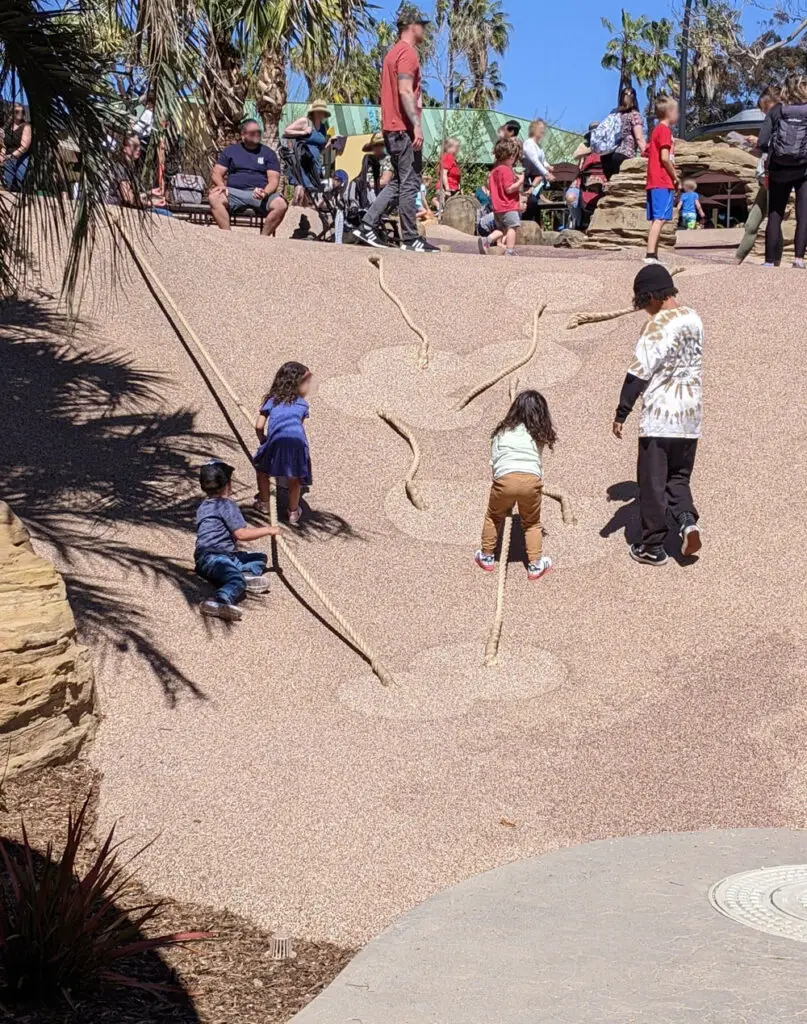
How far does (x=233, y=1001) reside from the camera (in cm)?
379

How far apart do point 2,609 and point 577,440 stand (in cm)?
502

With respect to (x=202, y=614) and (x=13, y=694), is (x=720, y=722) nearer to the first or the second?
(x=202, y=614)

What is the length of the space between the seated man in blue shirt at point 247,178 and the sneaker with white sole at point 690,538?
6.88 m

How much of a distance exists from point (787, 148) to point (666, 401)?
4.79m

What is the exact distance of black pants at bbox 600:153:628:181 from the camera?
1536cm

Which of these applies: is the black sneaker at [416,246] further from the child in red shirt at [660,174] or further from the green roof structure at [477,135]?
the green roof structure at [477,135]

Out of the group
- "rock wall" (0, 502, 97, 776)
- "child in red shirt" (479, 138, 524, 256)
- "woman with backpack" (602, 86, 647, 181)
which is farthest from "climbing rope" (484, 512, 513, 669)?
"woman with backpack" (602, 86, 647, 181)

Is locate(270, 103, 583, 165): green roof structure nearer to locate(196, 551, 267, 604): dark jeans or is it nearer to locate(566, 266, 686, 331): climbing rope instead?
locate(566, 266, 686, 331): climbing rope

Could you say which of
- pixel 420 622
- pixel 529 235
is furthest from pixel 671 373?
pixel 529 235

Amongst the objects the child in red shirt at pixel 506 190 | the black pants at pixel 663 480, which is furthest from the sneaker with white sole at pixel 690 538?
the child in red shirt at pixel 506 190

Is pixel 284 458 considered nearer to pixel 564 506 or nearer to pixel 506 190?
pixel 564 506

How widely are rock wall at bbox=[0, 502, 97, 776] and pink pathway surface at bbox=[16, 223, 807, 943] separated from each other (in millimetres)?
246

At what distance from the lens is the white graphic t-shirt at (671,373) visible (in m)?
7.04

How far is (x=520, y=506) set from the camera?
7.16 metres
